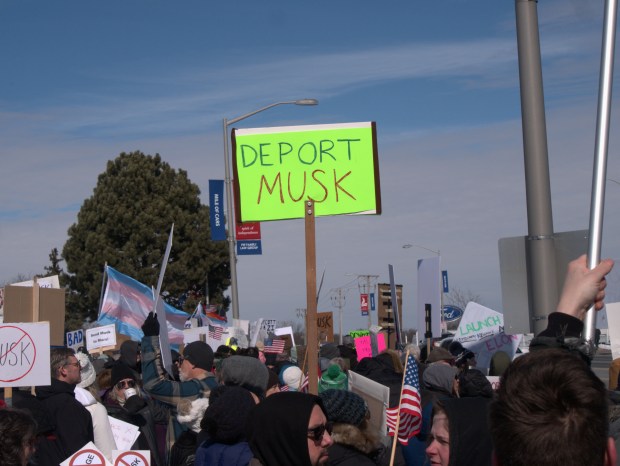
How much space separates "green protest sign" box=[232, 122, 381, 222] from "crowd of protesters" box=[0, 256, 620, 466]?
1269mm

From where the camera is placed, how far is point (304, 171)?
7.25 metres

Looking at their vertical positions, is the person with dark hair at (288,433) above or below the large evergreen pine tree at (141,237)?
below

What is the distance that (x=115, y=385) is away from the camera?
875 centimetres

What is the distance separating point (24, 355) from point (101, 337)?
9077 millimetres

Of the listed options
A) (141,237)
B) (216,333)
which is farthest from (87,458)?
(141,237)

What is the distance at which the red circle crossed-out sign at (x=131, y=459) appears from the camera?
20.5ft

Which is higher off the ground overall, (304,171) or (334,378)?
(304,171)

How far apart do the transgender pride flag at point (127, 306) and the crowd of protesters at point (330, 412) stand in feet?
35.7

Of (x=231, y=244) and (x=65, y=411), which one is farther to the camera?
(x=231, y=244)

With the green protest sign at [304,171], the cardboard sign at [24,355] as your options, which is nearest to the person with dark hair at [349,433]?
the green protest sign at [304,171]

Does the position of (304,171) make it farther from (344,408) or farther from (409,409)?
(344,408)

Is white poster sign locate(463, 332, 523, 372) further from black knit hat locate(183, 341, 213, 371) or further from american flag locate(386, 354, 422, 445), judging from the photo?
black knit hat locate(183, 341, 213, 371)

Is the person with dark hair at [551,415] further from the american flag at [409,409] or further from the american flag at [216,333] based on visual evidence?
the american flag at [216,333]

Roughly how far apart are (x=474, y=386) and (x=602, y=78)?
8.63 ft
